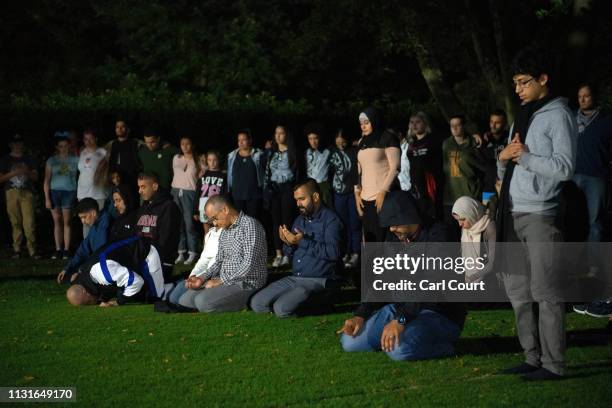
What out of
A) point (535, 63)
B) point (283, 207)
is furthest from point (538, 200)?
point (283, 207)

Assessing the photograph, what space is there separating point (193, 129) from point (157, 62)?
12.8m

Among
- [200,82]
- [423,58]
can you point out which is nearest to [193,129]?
[423,58]

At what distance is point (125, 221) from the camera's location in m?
14.2

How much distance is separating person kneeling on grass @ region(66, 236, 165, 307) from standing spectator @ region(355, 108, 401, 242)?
2789mm

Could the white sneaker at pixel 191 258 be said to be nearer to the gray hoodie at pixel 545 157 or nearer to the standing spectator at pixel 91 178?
the standing spectator at pixel 91 178

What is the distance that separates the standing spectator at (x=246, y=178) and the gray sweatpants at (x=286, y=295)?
4804 millimetres

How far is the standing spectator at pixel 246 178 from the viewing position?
56.1ft

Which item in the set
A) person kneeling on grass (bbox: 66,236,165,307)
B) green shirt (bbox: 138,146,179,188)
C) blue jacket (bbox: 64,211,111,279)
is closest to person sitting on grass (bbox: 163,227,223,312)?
person kneeling on grass (bbox: 66,236,165,307)

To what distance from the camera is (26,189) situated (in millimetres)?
18219

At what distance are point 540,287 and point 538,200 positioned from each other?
63cm

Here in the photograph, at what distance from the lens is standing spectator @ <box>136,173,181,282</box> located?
45.1 feet

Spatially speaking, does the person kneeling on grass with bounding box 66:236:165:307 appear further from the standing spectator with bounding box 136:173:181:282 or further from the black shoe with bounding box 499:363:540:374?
the black shoe with bounding box 499:363:540:374

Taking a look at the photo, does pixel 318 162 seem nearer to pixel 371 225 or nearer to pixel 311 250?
pixel 371 225

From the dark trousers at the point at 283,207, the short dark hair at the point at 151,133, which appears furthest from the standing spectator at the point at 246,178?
the short dark hair at the point at 151,133
